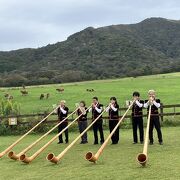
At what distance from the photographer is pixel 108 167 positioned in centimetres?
1102

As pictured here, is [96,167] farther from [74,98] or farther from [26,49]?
[26,49]

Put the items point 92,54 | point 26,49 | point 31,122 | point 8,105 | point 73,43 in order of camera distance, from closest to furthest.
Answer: point 31,122 → point 8,105 → point 92,54 → point 73,43 → point 26,49

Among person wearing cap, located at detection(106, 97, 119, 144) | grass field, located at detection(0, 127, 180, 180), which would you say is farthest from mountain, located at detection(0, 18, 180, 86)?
grass field, located at detection(0, 127, 180, 180)

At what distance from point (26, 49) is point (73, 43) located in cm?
2110

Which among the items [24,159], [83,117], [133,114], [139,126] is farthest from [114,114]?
[24,159]

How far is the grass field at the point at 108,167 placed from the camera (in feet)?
32.4

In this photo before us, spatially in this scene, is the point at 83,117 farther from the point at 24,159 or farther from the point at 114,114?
the point at 24,159

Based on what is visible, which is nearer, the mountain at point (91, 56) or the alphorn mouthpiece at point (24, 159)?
the alphorn mouthpiece at point (24, 159)

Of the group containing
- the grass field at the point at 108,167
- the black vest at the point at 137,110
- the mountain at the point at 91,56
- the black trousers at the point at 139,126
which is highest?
the mountain at the point at 91,56

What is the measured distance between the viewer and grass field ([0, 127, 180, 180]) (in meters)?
9.88

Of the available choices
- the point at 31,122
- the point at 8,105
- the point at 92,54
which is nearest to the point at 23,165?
the point at 31,122

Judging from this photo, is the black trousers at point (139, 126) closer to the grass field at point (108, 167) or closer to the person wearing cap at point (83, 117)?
the grass field at point (108, 167)

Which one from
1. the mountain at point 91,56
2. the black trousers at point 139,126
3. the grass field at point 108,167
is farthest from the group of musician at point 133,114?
the mountain at point 91,56

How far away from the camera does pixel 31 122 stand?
23.3 m
